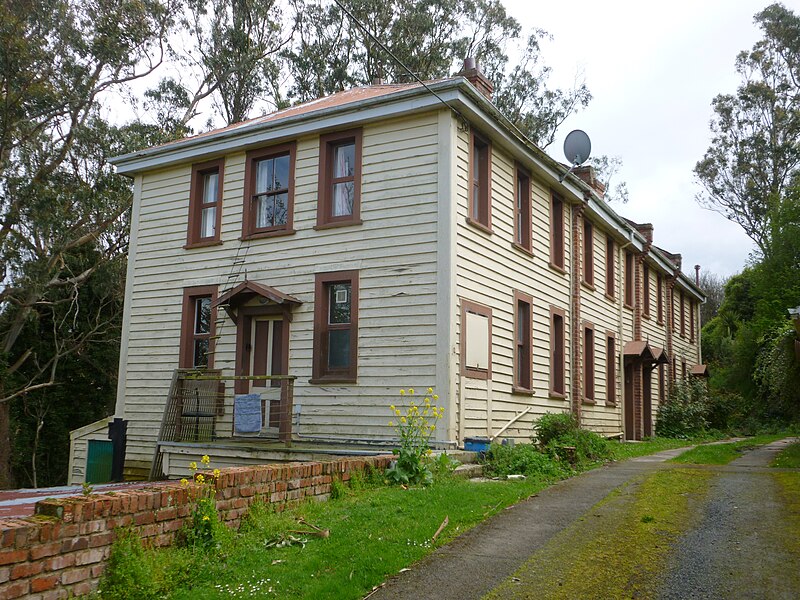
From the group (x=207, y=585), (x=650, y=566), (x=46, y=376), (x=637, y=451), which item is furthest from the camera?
(x=46, y=376)

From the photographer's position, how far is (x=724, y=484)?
1063cm

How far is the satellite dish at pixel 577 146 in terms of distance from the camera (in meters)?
18.5

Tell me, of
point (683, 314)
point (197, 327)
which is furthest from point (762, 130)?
point (197, 327)

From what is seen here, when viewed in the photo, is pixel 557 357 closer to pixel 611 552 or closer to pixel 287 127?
pixel 287 127

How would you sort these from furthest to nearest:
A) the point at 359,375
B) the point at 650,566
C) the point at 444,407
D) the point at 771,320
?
the point at 771,320 < the point at 359,375 < the point at 444,407 < the point at 650,566

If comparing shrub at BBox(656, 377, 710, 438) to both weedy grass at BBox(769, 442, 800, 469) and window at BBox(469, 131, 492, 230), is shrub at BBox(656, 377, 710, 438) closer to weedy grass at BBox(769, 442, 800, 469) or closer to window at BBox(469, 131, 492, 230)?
weedy grass at BBox(769, 442, 800, 469)

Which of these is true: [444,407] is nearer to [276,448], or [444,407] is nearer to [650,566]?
[276,448]

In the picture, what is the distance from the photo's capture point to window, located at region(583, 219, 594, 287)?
2030 centimetres

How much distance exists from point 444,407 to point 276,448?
2851 millimetres

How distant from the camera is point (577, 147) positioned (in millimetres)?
→ 18641

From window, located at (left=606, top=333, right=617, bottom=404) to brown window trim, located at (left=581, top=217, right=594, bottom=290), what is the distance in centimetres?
196

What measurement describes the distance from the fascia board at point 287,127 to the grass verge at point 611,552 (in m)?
7.39

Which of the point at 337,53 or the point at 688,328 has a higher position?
the point at 337,53

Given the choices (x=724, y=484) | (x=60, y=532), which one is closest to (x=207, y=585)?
(x=60, y=532)
